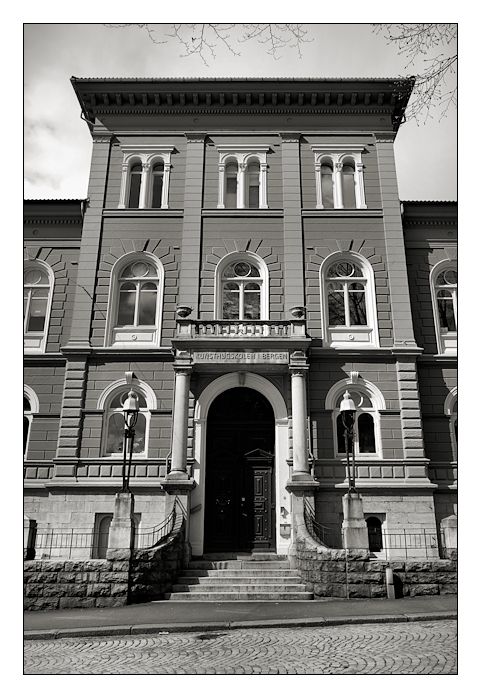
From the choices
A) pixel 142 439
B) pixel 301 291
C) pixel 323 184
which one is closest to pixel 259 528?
pixel 142 439

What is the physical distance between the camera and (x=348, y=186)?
20.9 metres

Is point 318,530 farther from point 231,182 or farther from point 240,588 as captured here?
point 231,182

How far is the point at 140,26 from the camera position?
9133 mm

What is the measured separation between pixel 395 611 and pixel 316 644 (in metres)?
3.19

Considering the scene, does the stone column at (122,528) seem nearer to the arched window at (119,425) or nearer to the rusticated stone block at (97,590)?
the rusticated stone block at (97,590)

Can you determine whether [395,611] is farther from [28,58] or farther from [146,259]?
[146,259]

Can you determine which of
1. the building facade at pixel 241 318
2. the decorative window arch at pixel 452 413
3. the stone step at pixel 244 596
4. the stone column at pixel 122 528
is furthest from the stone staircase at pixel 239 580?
the decorative window arch at pixel 452 413

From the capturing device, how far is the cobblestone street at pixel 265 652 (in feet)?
21.4

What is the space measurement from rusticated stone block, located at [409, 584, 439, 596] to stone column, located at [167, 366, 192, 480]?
681 cm

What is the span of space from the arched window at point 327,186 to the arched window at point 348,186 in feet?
1.50

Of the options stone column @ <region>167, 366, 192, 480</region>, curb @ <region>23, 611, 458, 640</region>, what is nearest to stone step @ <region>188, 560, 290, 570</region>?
stone column @ <region>167, 366, 192, 480</region>

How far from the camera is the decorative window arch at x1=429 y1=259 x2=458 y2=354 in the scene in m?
19.2

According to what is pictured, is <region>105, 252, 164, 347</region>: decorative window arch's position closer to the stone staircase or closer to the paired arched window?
the paired arched window

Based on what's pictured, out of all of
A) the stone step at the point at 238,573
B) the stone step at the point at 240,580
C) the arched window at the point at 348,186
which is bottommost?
the stone step at the point at 240,580
